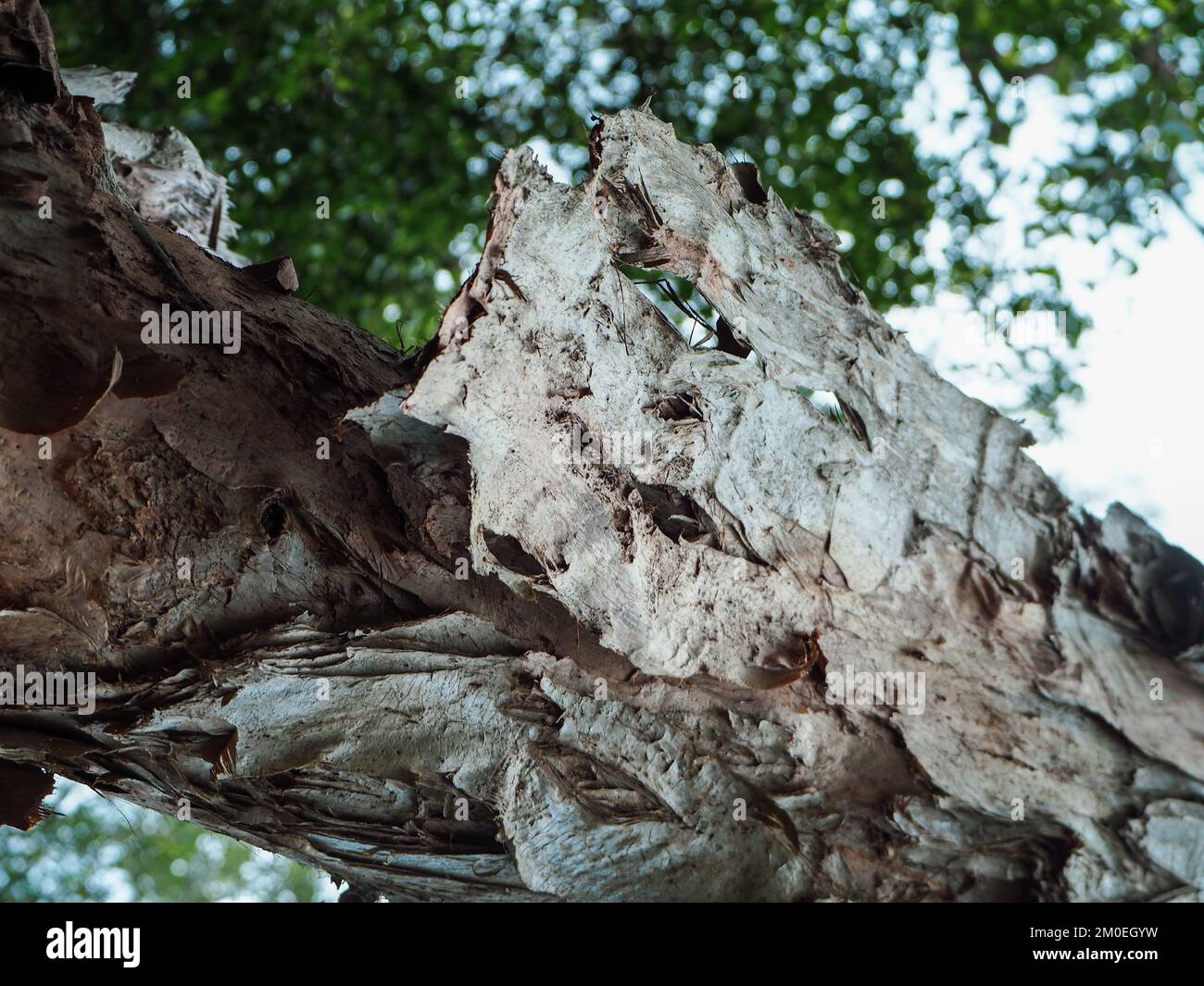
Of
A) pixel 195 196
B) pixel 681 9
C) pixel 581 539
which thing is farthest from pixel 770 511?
pixel 681 9

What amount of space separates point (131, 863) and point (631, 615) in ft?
39.7

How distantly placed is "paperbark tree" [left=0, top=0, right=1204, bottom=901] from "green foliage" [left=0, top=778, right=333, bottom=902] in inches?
319

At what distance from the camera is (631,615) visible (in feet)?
7.75

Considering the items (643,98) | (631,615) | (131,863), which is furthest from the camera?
(131,863)

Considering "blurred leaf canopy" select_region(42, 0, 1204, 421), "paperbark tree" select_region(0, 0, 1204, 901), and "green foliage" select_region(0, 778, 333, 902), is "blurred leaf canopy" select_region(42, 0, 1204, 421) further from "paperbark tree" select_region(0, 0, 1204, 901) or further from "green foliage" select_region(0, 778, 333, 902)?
"green foliage" select_region(0, 778, 333, 902)

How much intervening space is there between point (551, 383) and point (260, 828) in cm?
145

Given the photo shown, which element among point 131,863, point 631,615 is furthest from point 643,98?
point 131,863

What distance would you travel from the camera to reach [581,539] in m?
2.32

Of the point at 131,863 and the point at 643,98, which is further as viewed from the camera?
the point at 131,863

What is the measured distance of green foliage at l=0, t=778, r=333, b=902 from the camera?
10859 millimetres

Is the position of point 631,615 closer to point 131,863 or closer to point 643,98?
point 643,98

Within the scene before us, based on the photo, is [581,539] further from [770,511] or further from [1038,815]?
[1038,815]

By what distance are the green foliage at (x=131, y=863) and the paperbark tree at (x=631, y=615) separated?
8101mm

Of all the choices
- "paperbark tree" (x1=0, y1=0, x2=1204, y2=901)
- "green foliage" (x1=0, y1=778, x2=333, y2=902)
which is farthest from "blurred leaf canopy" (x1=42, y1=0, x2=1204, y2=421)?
"green foliage" (x1=0, y1=778, x2=333, y2=902)
